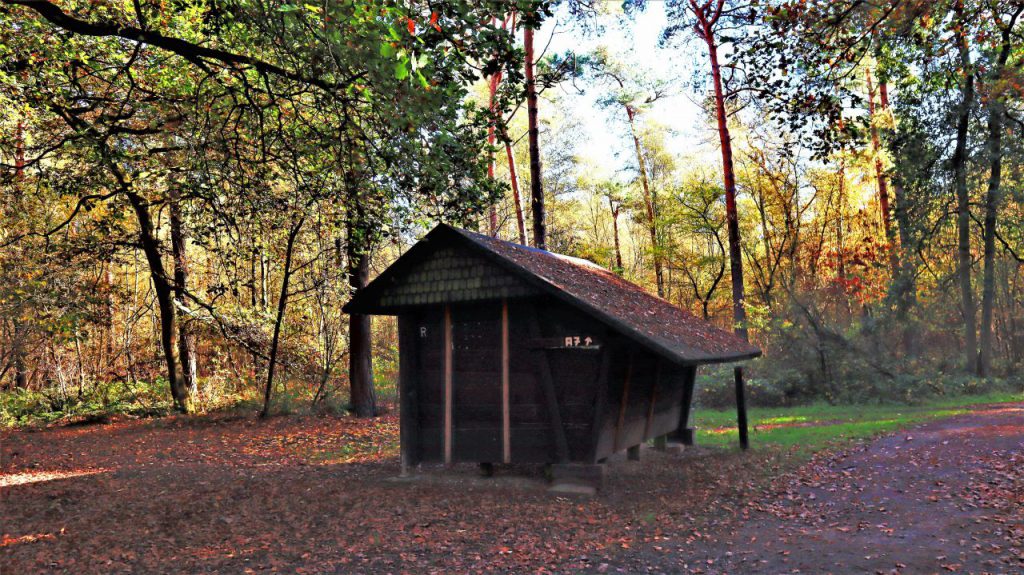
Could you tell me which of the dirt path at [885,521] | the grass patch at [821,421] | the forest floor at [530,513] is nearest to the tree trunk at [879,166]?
the grass patch at [821,421]

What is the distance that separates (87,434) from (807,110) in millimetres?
18276

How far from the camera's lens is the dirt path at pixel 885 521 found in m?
6.05

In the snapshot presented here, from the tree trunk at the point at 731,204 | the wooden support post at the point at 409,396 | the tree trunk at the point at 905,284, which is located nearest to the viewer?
the wooden support post at the point at 409,396

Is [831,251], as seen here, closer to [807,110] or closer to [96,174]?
[807,110]

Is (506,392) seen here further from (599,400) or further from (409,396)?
(409,396)

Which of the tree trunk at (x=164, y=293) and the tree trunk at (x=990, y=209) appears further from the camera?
the tree trunk at (x=990, y=209)

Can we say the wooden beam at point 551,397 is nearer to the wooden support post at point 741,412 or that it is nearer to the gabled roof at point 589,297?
the gabled roof at point 589,297

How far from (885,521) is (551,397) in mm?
4357

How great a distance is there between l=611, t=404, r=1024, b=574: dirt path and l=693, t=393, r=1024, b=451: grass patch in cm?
225

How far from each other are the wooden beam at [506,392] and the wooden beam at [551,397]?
45 cm

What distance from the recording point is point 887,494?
28.4ft

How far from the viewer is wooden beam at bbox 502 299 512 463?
9.60m

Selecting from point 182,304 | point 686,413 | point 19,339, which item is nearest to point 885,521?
point 686,413

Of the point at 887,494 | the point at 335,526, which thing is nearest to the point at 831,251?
the point at 887,494
